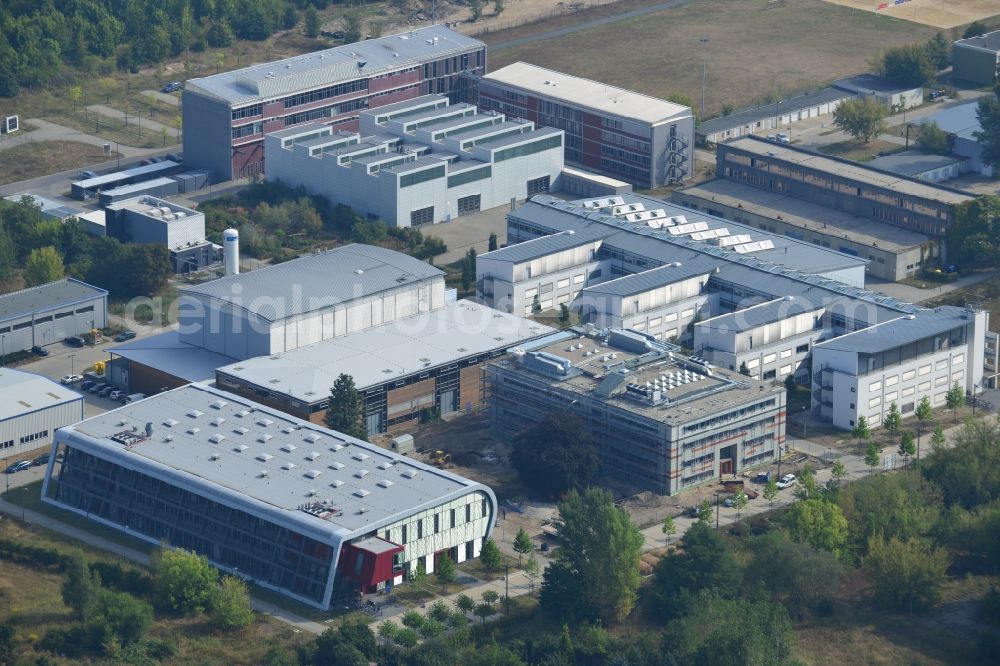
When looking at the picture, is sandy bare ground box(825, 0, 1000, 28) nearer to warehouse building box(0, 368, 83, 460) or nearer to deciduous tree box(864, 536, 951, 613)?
deciduous tree box(864, 536, 951, 613)

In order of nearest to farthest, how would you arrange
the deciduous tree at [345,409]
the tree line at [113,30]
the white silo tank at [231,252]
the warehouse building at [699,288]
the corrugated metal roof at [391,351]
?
the deciduous tree at [345,409]
the corrugated metal roof at [391,351]
the warehouse building at [699,288]
the white silo tank at [231,252]
the tree line at [113,30]

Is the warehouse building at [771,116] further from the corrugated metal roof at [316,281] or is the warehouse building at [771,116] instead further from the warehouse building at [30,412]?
the warehouse building at [30,412]

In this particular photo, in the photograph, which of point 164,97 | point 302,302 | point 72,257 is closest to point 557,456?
point 302,302

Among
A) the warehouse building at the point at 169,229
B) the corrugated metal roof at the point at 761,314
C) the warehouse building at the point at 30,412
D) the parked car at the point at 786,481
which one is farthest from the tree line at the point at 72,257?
the parked car at the point at 786,481

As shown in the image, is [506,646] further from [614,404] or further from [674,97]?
[674,97]

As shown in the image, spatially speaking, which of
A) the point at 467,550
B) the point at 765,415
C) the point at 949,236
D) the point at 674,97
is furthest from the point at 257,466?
the point at 674,97

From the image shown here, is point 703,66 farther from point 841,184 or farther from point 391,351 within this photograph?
point 391,351
